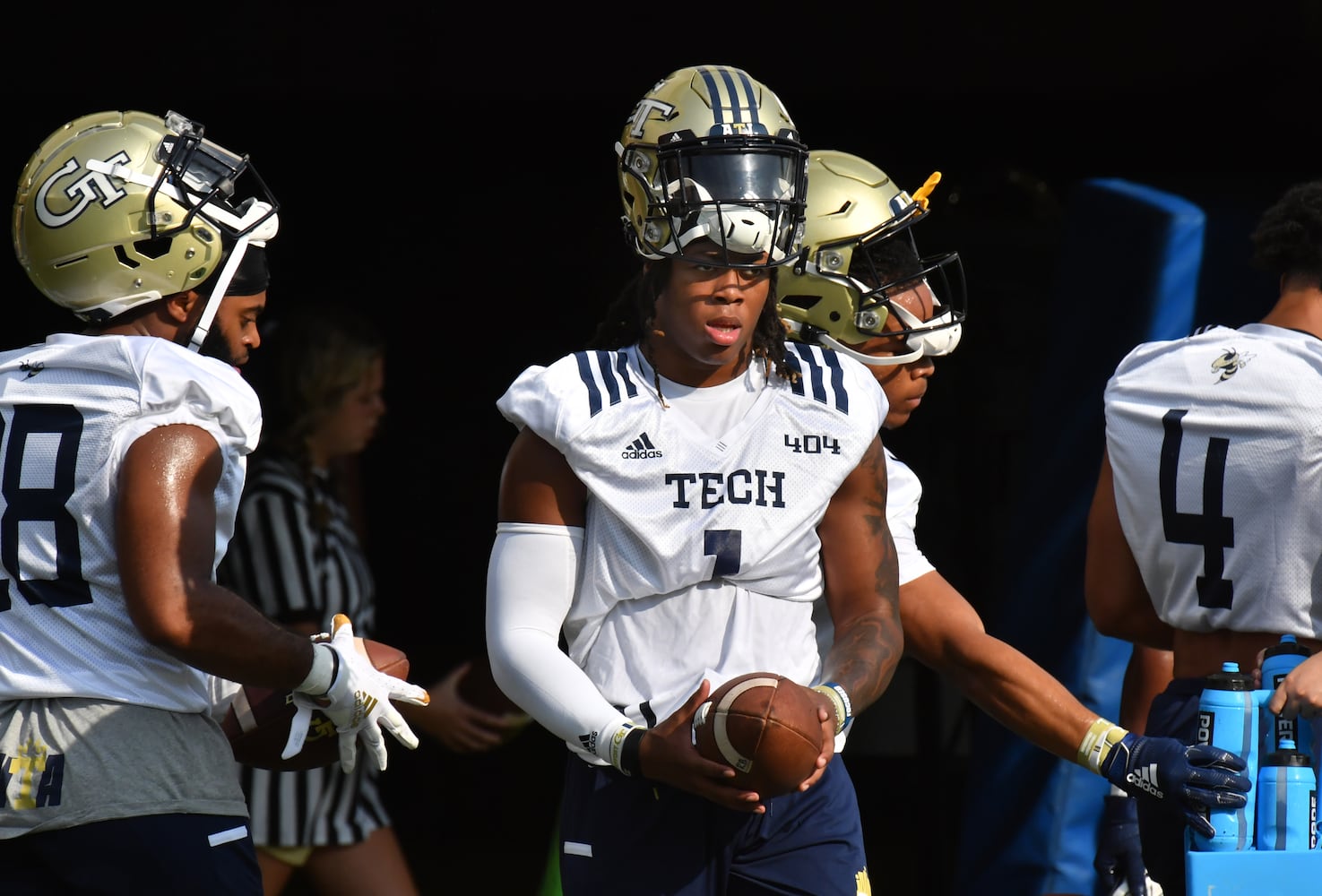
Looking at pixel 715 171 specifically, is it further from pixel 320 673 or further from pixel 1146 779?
pixel 1146 779

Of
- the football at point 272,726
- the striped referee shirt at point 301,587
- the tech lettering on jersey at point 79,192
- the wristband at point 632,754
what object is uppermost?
the tech lettering on jersey at point 79,192

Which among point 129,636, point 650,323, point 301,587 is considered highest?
point 650,323

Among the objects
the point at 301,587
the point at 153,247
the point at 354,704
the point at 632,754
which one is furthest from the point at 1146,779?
the point at 301,587

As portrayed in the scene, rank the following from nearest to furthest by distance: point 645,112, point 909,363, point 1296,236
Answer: point 645,112, point 1296,236, point 909,363

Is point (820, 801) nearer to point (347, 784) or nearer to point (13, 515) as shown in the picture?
point (13, 515)

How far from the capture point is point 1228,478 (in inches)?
125

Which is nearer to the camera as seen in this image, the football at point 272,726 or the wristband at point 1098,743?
the football at point 272,726

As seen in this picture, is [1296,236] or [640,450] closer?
[640,450]

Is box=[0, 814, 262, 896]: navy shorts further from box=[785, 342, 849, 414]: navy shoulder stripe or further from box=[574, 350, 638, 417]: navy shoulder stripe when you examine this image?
box=[785, 342, 849, 414]: navy shoulder stripe

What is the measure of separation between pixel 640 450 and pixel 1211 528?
123 centimetres

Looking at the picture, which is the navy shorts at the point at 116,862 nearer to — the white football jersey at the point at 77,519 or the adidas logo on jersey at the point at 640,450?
the white football jersey at the point at 77,519

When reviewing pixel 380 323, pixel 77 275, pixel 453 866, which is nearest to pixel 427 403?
pixel 380 323

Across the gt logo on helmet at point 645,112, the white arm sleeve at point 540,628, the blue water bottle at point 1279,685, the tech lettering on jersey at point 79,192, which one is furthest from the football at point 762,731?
the tech lettering on jersey at point 79,192

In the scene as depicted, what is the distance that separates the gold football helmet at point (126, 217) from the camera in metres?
2.73
